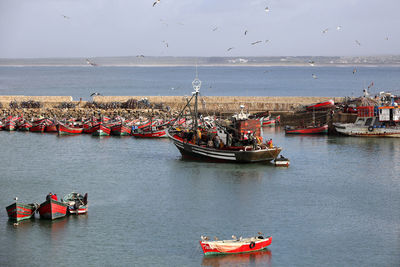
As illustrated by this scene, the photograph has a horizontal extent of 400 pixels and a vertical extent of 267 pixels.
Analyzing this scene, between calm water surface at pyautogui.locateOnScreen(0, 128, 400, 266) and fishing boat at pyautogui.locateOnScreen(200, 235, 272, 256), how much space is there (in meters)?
0.21

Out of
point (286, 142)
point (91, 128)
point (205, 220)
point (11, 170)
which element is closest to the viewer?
point (205, 220)

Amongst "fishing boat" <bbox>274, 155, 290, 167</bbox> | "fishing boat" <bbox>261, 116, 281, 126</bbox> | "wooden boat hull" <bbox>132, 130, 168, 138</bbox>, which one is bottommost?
"fishing boat" <bbox>274, 155, 290, 167</bbox>

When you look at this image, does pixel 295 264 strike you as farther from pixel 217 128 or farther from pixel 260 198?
pixel 217 128

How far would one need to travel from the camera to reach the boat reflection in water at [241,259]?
1905 cm

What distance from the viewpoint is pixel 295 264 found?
19109mm

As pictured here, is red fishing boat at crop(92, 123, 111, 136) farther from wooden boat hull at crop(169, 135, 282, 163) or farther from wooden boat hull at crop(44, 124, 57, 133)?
wooden boat hull at crop(169, 135, 282, 163)

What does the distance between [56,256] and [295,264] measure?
7.27 metres

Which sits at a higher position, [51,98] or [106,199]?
[51,98]

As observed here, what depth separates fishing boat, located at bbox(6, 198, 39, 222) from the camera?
73.9 ft

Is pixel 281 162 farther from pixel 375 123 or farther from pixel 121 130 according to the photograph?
pixel 121 130

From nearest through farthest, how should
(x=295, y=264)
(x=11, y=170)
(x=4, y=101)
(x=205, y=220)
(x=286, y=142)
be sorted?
1. (x=295, y=264)
2. (x=205, y=220)
3. (x=11, y=170)
4. (x=286, y=142)
5. (x=4, y=101)

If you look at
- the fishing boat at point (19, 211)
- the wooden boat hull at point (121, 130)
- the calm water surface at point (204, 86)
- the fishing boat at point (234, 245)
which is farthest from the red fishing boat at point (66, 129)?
the calm water surface at point (204, 86)

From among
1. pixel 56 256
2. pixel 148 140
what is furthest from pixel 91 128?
pixel 56 256

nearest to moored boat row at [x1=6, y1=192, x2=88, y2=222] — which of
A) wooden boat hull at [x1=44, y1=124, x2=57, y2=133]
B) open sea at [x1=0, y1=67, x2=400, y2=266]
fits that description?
open sea at [x1=0, y1=67, x2=400, y2=266]
